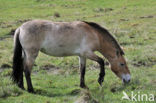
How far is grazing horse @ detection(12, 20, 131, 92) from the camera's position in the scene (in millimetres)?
8703

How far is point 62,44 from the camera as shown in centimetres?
899

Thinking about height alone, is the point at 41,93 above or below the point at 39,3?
above

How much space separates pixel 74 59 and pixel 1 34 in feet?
29.6

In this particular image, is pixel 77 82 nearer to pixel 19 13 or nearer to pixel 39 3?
pixel 19 13

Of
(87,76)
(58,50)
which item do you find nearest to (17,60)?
(58,50)

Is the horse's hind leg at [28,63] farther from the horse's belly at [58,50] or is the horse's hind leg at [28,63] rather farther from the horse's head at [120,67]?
the horse's head at [120,67]

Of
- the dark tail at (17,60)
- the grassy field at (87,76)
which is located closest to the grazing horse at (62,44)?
the dark tail at (17,60)

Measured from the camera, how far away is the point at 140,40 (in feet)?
51.8

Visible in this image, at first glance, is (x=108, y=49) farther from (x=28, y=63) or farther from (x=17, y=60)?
(x=17, y=60)

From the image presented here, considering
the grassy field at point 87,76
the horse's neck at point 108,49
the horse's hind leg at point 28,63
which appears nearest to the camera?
the grassy field at point 87,76

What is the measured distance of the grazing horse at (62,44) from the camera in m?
8.70

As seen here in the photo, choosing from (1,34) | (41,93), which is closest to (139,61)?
(41,93)

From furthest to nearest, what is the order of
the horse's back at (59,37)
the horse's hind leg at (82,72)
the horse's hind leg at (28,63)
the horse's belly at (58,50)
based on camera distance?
the horse's hind leg at (82,72) < the horse's belly at (58,50) < the horse's back at (59,37) < the horse's hind leg at (28,63)

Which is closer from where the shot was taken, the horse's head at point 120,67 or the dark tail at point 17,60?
the dark tail at point 17,60
